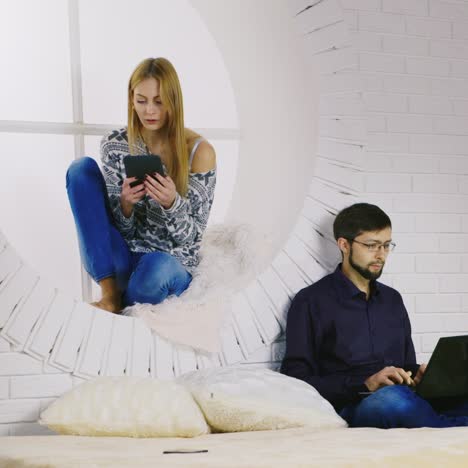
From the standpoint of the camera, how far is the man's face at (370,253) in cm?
301

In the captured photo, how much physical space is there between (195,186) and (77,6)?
3.26 feet

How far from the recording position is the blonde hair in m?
3.11

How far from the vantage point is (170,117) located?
10.3 feet

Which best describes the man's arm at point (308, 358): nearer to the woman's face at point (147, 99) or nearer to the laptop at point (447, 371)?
the laptop at point (447, 371)

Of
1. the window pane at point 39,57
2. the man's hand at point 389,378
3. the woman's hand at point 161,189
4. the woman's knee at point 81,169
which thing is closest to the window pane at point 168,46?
the window pane at point 39,57

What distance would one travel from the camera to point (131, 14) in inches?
139

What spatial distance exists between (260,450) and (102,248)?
4.71ft

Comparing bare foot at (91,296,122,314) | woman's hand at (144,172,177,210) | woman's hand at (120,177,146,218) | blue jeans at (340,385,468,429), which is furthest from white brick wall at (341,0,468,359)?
bare foot at (91,296,122,314)

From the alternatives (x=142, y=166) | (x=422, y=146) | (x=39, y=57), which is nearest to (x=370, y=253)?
(x=422, y=146)

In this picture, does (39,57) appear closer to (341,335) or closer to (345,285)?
(345,285)

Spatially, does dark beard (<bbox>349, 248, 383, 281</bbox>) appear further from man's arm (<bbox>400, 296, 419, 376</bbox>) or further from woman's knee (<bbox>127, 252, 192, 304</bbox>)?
woman's knee (<bbox>127, 252, 192, 304</bbox>)

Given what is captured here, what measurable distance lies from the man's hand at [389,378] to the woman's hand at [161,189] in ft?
3.34

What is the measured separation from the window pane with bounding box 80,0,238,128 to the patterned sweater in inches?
13.0

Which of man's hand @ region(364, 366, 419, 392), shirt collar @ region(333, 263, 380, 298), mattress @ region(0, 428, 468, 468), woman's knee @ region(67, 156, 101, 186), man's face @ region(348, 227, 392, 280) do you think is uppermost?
woman's knee @ region(67, 156, 101, 186)
